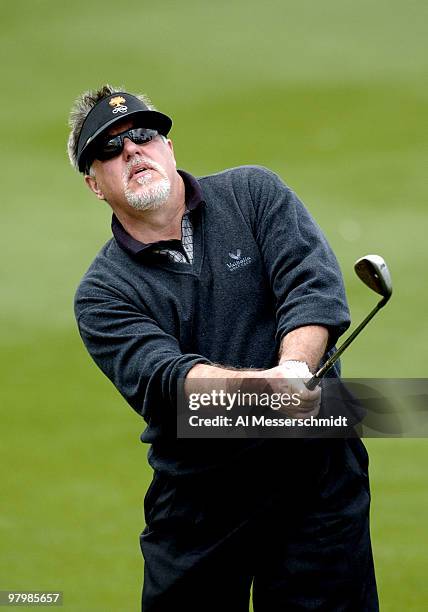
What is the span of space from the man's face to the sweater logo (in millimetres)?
255

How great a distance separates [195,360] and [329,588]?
764mm

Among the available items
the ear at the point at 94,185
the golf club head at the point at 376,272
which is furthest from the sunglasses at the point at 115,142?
the golf club head at the point at 376,272

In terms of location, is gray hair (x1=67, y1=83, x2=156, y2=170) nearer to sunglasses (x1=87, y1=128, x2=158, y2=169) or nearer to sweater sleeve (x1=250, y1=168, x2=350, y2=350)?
sunglasses (x1=87, y1=128, x2=158, y2=169)

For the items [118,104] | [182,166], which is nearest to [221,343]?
[118,104]

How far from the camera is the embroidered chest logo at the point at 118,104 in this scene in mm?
3914

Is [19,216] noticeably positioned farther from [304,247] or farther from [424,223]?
[304,247]

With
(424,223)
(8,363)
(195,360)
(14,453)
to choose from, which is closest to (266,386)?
(195,360)

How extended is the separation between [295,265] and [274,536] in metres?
0.76

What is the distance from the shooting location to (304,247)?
3699 mm

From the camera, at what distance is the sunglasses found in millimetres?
3932

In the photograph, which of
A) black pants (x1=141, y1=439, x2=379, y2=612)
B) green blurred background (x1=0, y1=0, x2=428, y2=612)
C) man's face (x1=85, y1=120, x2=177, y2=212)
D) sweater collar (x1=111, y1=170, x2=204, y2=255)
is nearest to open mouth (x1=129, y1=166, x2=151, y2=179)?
man's face (x1=85, y1=120, x2=177, y2=212)

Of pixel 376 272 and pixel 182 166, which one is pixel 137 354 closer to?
pixel 376 272

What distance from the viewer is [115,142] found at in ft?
12.9

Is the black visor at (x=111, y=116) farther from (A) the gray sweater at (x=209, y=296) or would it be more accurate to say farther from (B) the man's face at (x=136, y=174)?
(A) the gray sweater at (x=209, y=296)
